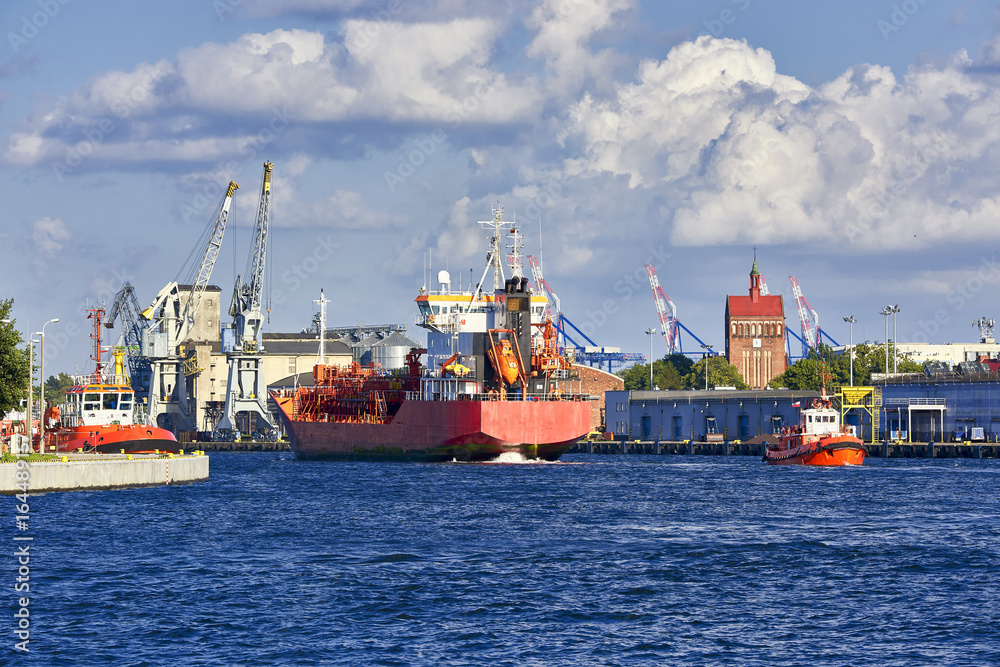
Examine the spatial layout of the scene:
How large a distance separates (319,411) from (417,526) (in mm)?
65480

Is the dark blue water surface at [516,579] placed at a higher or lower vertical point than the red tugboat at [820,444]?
lower

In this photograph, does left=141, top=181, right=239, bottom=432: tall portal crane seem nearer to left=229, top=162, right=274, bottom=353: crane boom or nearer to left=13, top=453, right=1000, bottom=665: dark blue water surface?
left=229, top=162, right=274, bottom=353: crane boom

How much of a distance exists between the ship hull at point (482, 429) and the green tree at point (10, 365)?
1156 inches

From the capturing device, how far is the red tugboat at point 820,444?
284 feet

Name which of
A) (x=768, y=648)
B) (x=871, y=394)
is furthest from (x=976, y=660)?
(x=871, y=394)

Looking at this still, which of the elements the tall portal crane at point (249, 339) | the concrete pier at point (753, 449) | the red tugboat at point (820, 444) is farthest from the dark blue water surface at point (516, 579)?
the tall portal crane at point (249, 339)

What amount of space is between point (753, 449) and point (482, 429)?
52.0 meters

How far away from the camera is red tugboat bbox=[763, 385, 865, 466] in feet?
284

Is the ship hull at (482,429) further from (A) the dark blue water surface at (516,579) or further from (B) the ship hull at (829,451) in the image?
(A) the dark blue water surface at (516,579)

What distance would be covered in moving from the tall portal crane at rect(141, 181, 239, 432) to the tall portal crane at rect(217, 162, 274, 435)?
8541 millimetres

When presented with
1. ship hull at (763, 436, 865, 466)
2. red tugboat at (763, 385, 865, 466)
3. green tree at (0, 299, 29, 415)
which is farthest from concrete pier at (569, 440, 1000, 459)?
green tree at (0, 299, 29, 415)

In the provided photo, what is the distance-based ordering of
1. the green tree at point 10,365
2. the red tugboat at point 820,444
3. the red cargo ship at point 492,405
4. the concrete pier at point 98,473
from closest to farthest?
the concrete pier at point 98,473 < the green tree at point 10,365 < the red cargo ship at point 492,405 < the red tugboat at point 820,444

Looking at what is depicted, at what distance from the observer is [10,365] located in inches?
2477

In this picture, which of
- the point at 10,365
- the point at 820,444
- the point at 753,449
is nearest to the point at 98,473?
the point at 10,365
